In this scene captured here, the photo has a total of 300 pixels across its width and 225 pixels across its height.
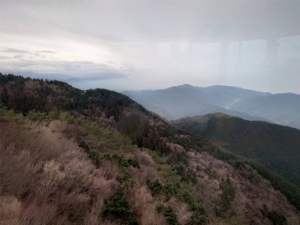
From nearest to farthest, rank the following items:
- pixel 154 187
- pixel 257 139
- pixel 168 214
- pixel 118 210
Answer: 1. pixel 118 210
2. pixel 168 214
3. pixel 154 187
4. pixel 257 139

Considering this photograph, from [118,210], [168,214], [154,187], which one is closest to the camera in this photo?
[118,210]

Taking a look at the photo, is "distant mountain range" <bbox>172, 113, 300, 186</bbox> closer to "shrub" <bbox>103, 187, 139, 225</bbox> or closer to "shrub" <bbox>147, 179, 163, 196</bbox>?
"shrub" <bbox>147, 179, 163, 196</bbox>

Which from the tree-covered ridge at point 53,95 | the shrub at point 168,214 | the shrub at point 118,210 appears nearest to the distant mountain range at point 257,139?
the tree-covered ridge at point 53,95

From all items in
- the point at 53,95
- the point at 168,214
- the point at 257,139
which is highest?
the point at 53,95

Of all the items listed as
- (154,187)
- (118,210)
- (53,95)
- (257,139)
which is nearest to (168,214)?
(118,210)

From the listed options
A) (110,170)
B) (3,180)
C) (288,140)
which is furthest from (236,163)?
(288,140)

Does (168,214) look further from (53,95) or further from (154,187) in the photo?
(53,95)

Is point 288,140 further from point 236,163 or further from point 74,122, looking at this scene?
point 74,122

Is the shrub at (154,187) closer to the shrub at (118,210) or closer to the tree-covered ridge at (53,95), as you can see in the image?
the shrub at (118,210)

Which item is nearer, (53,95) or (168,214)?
(168,214)
